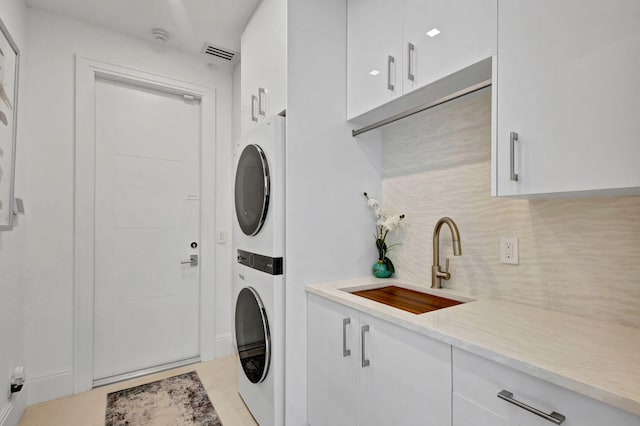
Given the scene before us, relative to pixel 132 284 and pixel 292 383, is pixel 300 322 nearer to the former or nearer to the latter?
pixel 292 383

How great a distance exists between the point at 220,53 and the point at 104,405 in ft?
9.03

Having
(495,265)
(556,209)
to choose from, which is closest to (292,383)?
(495,265)

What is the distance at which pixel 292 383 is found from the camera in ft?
5.42

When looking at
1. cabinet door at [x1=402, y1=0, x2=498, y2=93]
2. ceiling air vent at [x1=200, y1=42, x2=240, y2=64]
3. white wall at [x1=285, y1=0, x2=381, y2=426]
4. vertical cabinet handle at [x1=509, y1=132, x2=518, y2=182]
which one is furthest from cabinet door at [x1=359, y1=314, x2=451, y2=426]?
ceiling air vent at [x1=200, y1=42, x2=240, y2=64]

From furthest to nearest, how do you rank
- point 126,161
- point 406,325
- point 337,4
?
1. point 126,161
2. point 337,4
3. point 406,325

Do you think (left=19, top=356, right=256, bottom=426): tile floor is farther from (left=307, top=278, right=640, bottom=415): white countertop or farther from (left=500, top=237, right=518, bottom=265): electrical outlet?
(left=500, top=237, right=518, bottom=265): electrical outlet

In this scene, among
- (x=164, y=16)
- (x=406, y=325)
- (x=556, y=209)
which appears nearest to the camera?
(x=406, y=325)

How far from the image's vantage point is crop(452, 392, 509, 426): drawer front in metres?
0.84

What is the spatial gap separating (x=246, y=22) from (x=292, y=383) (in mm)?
2366

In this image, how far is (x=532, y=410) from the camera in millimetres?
745

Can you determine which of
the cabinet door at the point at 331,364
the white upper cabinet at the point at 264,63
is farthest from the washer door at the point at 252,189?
the cabinet door at the point at 331,364

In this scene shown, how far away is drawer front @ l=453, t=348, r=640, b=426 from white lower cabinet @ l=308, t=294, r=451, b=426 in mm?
58

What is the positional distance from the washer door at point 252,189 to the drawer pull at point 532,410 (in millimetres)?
1265

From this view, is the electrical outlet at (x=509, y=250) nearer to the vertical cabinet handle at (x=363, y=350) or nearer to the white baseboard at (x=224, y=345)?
the vertical cabinet handle at (x=363, y=350)
